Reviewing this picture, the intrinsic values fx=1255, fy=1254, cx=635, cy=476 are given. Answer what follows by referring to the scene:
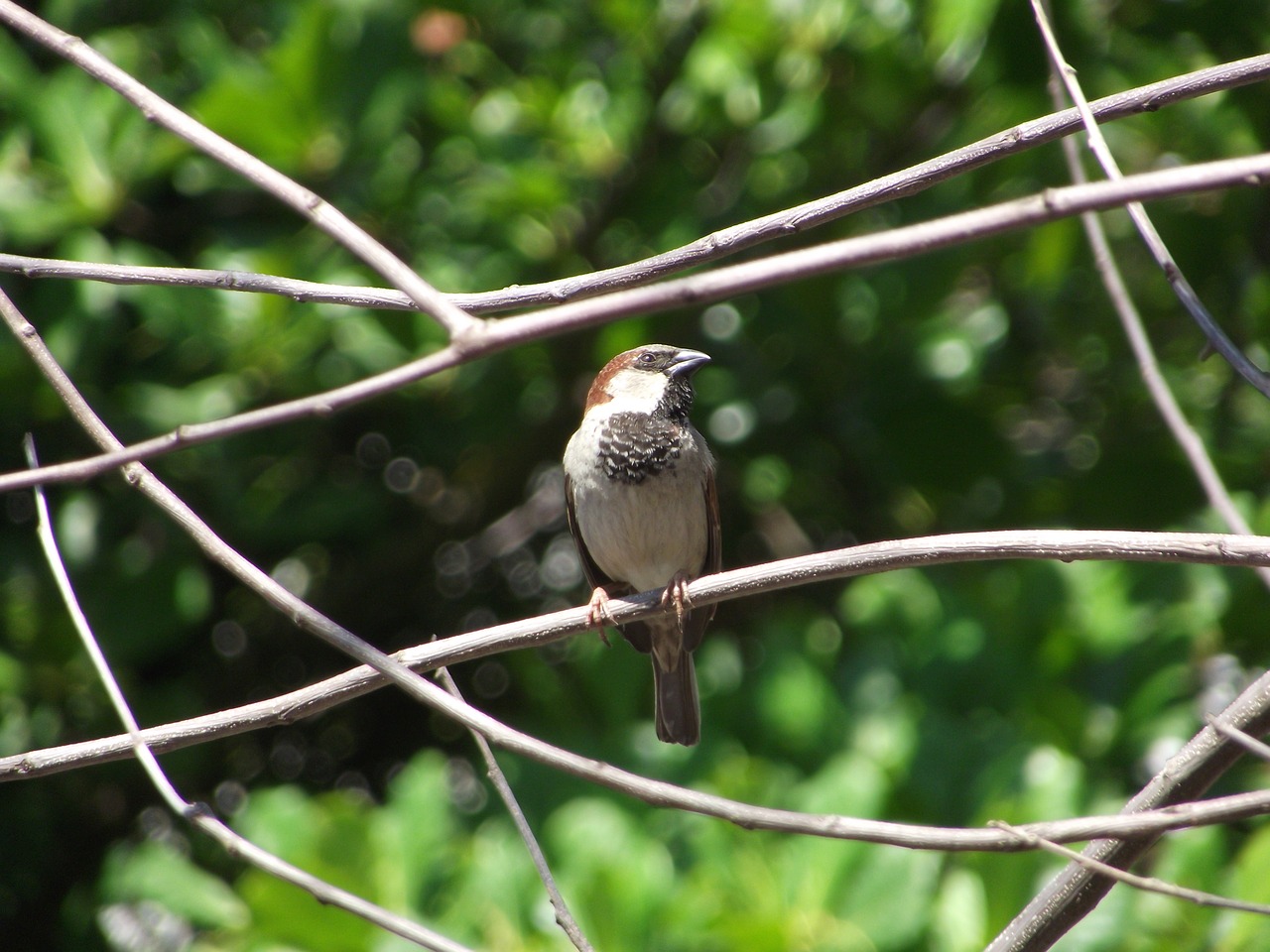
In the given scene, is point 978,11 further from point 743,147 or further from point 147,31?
point 147,31

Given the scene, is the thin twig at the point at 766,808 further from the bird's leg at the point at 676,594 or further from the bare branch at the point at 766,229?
the bird's leg at the point at 676,594

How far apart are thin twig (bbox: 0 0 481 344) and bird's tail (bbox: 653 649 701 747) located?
2.34 meters

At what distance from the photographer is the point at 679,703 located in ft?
11.9

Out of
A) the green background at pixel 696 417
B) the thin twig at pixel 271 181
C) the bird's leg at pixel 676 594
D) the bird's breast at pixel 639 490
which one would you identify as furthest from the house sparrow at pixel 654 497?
the thin twig at pixel 271 181

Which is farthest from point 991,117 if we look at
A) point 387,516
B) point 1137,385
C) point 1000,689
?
point 387,516

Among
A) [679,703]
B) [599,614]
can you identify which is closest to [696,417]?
[679,703]

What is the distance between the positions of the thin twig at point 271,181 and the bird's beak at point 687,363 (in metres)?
2.06

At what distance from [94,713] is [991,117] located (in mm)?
3374

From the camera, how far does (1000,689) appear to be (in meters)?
3.68

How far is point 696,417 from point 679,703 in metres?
1.00

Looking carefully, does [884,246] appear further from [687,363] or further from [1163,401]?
[687,363]

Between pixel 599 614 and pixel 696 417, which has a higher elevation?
pixel 696 417

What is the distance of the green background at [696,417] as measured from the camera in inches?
127

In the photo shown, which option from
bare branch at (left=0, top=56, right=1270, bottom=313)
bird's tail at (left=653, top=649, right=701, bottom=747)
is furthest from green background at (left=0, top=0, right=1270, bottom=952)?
bare branch at (left=0, top=56, right=1270, bottom=313)
